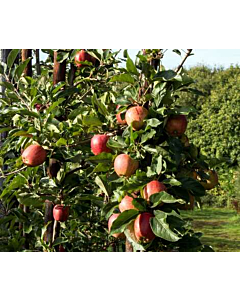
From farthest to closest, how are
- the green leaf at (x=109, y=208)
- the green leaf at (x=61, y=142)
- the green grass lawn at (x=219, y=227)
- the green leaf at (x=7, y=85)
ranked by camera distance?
the green grass lawn at (x=219, y=227) → the green leaf at (x=7, y=85) → the green leaf at (x=61, y=142) → the green leaf at (x=109, y=208)

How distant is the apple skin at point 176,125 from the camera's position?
47.3 inches

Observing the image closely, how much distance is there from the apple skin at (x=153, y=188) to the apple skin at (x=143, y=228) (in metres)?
0.05

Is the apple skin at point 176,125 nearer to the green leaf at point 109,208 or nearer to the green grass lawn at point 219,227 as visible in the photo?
the green leaf at point 109,208

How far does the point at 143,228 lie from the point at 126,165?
0.61 ft

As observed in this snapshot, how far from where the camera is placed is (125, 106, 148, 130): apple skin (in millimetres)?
1175

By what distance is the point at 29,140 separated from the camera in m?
1.57

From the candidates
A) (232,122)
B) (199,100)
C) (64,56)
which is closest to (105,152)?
(64,56)

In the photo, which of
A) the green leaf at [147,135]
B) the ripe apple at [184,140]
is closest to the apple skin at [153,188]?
the green leaf at [147,135]

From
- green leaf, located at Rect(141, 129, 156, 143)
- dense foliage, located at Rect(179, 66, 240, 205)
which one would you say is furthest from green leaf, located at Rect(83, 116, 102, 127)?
dense foliage, located at Rect(179, 66, 240, 205)

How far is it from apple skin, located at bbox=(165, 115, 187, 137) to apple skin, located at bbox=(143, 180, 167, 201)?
0.17 meters

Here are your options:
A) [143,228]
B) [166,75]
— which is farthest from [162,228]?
[166,75]

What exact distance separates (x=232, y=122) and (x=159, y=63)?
861cm

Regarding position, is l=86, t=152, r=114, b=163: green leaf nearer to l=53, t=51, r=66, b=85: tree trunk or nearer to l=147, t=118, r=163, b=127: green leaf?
l=147, t=118, r=163, b=127: green leaf

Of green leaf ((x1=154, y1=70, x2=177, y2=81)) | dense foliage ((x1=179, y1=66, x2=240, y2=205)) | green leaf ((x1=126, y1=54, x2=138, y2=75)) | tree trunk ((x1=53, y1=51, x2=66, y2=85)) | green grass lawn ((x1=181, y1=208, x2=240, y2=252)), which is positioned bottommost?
green grass lawn ((x1=181, y1=208, x2=240, y2=252))
